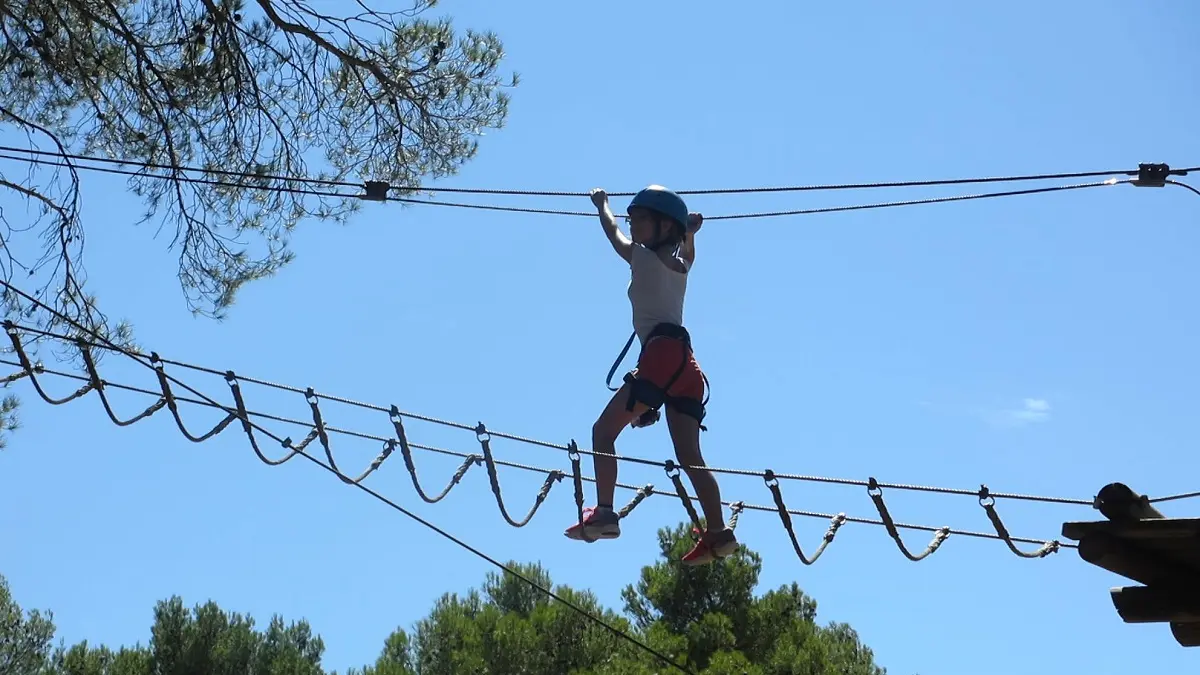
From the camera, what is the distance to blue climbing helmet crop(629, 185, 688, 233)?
217 inches

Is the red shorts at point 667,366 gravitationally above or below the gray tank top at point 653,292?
below

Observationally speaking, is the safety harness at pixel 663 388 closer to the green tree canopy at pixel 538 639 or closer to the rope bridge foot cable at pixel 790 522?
the rope bridge foot cable at pixel 790 522

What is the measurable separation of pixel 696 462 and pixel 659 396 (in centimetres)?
26

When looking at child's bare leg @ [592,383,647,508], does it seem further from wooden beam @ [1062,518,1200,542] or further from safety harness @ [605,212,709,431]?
wooden beam @ [1062,518,1200,542]

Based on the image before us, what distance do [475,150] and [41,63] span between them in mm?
2130

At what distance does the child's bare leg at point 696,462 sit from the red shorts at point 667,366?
86 millimetres

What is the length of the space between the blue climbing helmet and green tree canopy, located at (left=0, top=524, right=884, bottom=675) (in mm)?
10416

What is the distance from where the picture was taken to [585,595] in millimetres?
16734

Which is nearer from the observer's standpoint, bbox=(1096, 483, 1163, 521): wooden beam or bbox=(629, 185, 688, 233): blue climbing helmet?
bbox=(1096, 483, 1163, 521): wooden beam

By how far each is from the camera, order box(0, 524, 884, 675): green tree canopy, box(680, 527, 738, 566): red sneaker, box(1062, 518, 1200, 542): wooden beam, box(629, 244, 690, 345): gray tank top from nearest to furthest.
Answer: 1. box(1062, 518, 1200, 542): wooden beam
2. box(680, 527, 738, 566): red sneaker
3. box(629, 244, 690, 345): gray tank top
4. box(0, 524, 884, 675): green tree canopy

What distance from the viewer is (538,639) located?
52.0 ft

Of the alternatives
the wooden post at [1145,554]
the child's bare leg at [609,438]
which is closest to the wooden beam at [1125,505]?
the wooden post at [1145,554]

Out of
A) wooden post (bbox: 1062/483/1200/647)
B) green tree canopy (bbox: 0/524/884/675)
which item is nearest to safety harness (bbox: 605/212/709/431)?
wooden post (bbox: 1062/483/1200/647)

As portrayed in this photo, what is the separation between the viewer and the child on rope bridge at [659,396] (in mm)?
5277
